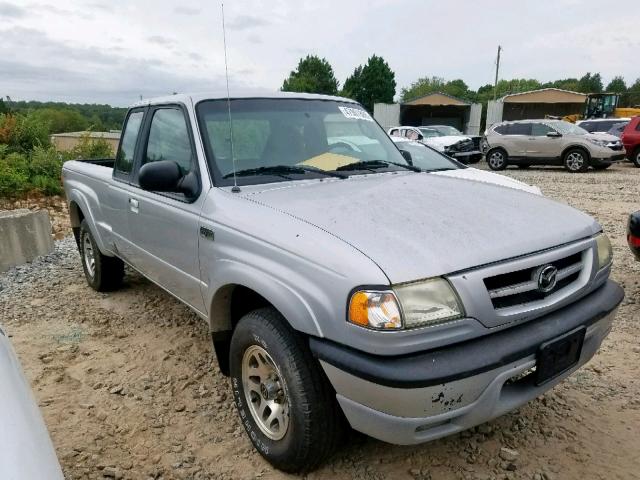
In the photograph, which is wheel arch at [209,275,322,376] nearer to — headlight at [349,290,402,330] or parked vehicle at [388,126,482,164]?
headlight at [349,290,402,330]

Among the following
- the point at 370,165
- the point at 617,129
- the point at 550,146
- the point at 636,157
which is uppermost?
the point at 370,165

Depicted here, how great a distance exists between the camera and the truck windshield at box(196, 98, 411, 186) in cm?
285

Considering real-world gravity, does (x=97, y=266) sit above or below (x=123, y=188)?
below

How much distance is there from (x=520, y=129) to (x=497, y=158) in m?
1.17

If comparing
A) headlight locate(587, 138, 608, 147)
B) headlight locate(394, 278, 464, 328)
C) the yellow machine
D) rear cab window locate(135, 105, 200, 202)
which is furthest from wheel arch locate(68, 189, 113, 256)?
the yellow machine

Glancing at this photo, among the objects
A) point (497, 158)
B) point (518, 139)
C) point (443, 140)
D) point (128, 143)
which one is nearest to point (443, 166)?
point (128, 143)

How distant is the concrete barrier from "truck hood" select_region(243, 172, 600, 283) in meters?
4.82

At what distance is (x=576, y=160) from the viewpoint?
50.4 ft

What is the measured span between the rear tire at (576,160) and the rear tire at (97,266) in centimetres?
1473

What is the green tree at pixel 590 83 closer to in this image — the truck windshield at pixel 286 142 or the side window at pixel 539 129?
→ the side window at pixel 539 129

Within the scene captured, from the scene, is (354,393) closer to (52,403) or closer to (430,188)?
(430,188)

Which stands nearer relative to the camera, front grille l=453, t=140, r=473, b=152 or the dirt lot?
A: the dirt lot

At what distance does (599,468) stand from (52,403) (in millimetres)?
3128

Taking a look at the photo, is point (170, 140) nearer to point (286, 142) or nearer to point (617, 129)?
point (286, 142)
